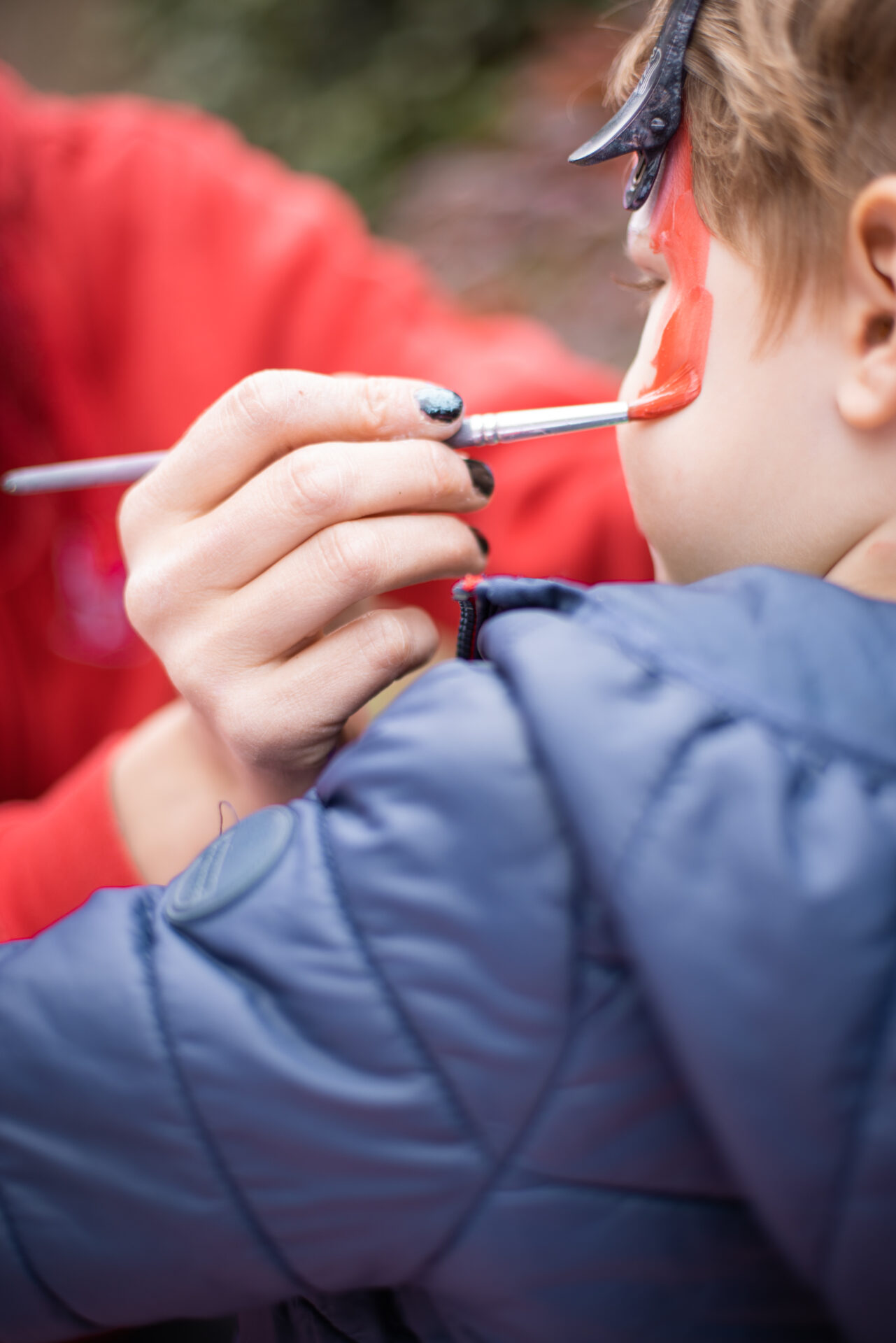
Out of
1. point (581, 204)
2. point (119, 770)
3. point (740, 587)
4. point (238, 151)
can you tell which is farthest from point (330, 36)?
point (740, 587)

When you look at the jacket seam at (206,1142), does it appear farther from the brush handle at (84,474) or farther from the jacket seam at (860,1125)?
the brush handle at (84,474)

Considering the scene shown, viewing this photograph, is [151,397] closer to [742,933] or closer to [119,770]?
[119,770]

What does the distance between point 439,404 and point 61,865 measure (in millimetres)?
530

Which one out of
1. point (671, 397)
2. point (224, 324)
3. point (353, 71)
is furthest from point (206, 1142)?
point (353, 71)

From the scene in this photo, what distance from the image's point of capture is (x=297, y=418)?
675 mm

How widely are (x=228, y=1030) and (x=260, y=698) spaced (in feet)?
0.78

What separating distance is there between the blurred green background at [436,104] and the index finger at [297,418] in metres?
1.61

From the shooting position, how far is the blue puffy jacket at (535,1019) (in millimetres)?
451

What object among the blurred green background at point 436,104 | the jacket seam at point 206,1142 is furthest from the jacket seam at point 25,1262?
the blurred green background at point 436,104

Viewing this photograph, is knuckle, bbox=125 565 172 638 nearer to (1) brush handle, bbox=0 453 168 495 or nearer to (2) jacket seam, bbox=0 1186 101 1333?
(1) brush handle, bbox=0 453 168 495

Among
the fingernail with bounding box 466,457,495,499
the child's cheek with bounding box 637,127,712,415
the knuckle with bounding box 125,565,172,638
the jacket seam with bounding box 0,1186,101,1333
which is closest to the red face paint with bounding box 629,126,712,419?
the child's cheek with bounding box 637,127,712,415

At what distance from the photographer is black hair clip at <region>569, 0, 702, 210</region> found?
24.0 inches

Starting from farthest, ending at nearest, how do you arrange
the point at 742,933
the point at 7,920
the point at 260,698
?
the point at 7,920
the point at 260,698
the point at 742,933

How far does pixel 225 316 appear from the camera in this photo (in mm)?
1246
